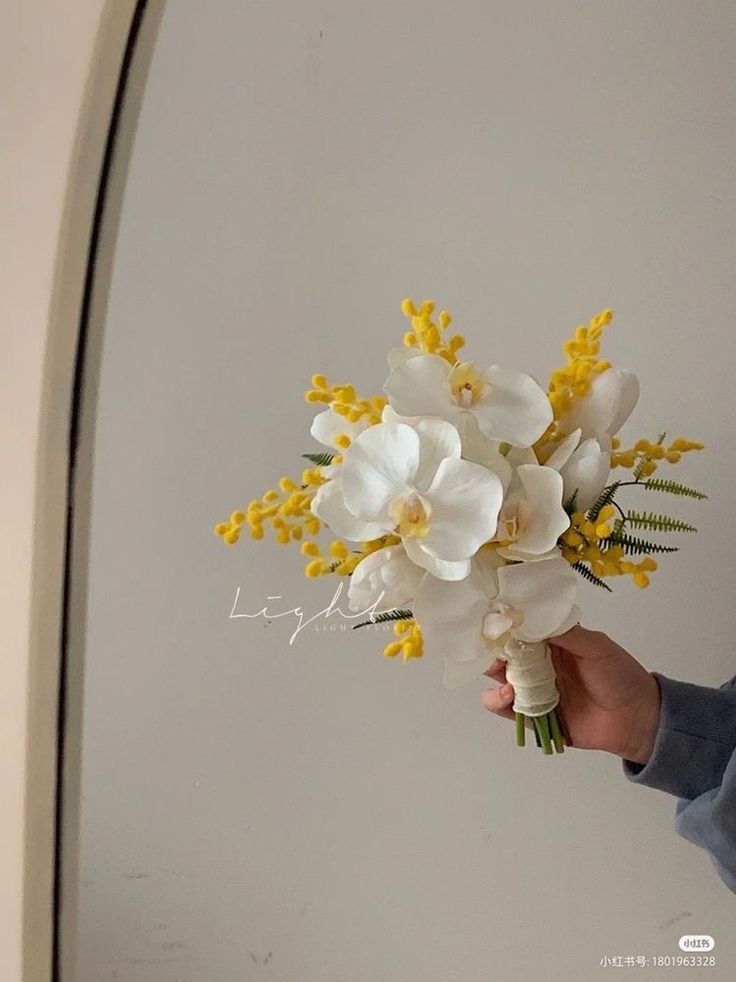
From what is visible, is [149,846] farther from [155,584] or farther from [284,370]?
[284,370]

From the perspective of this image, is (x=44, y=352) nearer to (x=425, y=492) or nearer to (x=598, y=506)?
(x=425, y=492)

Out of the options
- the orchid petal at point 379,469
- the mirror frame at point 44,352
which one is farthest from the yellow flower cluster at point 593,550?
the mirror frame at point 44,352

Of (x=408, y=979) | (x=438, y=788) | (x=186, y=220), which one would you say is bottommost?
(x=408, y=979)

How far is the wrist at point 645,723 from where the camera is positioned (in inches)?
23.4

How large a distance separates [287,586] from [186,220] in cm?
29

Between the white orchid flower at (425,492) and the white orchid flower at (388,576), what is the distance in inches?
0.8

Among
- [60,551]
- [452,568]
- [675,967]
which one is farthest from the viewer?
[675,967]

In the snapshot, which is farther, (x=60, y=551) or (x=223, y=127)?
(x=223, y=127)

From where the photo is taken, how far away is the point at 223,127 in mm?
709

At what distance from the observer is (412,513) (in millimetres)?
440

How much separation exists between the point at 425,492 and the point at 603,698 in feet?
0.76

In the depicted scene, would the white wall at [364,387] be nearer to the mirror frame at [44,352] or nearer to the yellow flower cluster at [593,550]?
the yellow flower cluster at [593,550]

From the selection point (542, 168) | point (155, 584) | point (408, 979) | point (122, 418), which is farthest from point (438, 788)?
point (542, 168)

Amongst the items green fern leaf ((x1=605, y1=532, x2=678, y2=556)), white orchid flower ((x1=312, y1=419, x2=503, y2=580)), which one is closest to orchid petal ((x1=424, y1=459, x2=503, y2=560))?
white orchid flower ((x1=312, y1=419, x2=503, y2=580))
